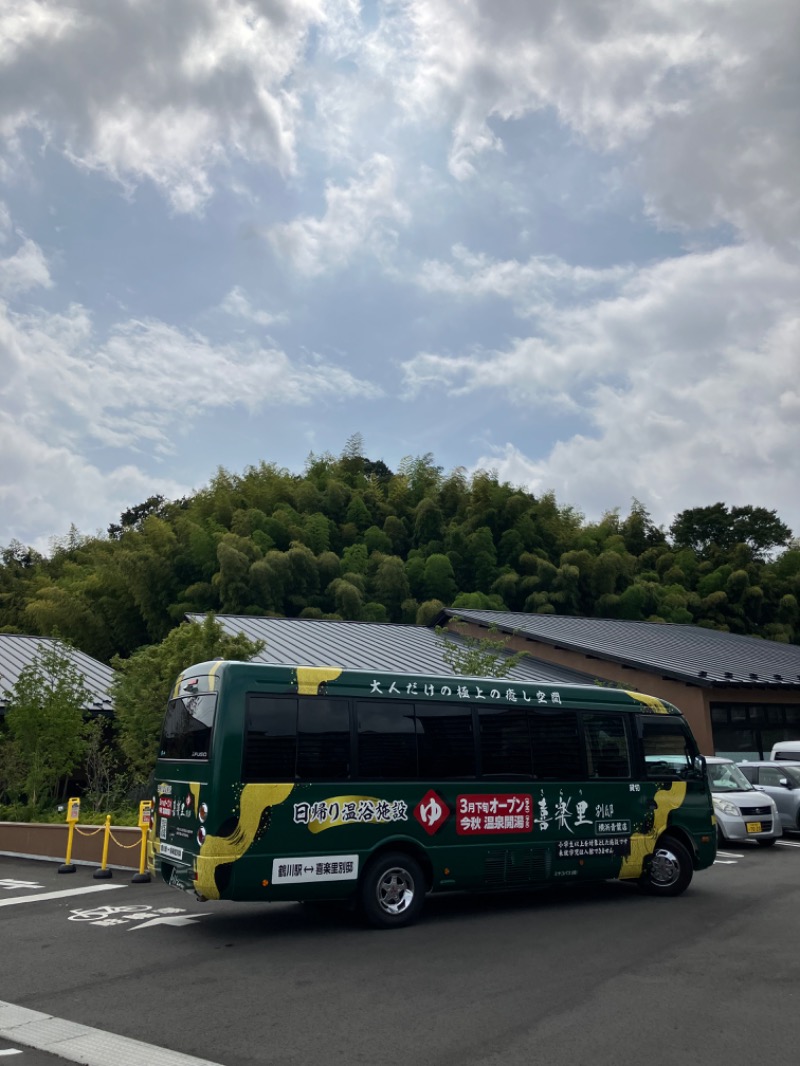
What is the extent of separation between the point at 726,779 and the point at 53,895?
1225 centimetres

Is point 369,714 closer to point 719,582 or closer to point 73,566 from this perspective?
→ point 73,566

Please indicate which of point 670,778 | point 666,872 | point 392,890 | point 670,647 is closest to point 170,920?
point 392,890

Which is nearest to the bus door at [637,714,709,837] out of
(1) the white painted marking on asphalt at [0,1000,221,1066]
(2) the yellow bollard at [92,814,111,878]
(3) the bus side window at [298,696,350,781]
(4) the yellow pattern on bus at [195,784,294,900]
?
(3) the bus side window at [298,696,350,781]

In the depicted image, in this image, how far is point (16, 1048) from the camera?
18.5 feet

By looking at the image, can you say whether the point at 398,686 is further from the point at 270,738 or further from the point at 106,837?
the point at 106,837

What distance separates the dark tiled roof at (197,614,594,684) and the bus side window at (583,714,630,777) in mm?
11472

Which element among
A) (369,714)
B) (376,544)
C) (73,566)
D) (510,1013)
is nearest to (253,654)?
(369,714)

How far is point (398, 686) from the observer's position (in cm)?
994

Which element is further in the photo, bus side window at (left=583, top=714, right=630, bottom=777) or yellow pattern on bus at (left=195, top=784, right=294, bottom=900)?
bus side window at (left=583, top=714, right=630, bottom=777)

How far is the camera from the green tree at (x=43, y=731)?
17.2 m

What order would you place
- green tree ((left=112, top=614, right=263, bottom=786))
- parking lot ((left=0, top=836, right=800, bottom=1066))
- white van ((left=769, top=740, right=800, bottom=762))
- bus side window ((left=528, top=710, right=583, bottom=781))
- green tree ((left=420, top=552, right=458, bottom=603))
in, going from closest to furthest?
parking lot ((left=0, top=836, right=800, bottom=1066))
bus side window ((left=528, top=710, right=583, bottom=781))
green tree ((left=112, top=614, right=263, bottom=786))
white van ((left=769, top=740, right=800, bottom=762))
green tree ((left=420, top=552, right=458, bottom=603))

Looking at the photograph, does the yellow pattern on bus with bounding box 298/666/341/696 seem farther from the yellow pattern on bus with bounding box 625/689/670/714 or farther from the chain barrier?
the chain barrier

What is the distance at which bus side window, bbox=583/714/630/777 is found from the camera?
11.1 m

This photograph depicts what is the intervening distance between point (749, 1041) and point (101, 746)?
1841 cm
